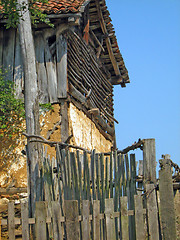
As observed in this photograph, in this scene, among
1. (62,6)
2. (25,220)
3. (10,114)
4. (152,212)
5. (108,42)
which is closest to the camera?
(152,212)

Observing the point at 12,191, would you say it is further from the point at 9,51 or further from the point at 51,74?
the point at 9,51

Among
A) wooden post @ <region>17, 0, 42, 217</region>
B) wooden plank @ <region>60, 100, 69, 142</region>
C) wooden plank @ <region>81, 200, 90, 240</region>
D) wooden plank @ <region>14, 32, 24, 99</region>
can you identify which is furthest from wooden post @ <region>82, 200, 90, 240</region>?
wooden plank @ <region>14, 32, 24, 99</region>

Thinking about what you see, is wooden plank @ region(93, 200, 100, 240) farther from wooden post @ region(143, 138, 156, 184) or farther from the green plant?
the green plant

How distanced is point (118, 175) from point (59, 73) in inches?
198

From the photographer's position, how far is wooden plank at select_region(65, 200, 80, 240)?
14.5ft

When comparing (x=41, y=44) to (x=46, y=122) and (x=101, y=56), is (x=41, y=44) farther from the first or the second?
(x=101, y=56)

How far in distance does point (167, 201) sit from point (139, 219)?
40cm

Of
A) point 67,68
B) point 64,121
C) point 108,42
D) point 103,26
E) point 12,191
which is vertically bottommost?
point 12,191

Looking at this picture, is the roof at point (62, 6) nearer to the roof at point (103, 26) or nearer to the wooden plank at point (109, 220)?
the roof at point (103, 26)

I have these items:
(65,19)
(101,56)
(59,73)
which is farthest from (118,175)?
(101,56)

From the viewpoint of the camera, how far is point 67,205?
4410mm

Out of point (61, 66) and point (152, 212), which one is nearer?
point (152, 212)

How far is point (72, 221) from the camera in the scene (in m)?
4.45

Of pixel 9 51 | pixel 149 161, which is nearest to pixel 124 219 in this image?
pixel 149 161
